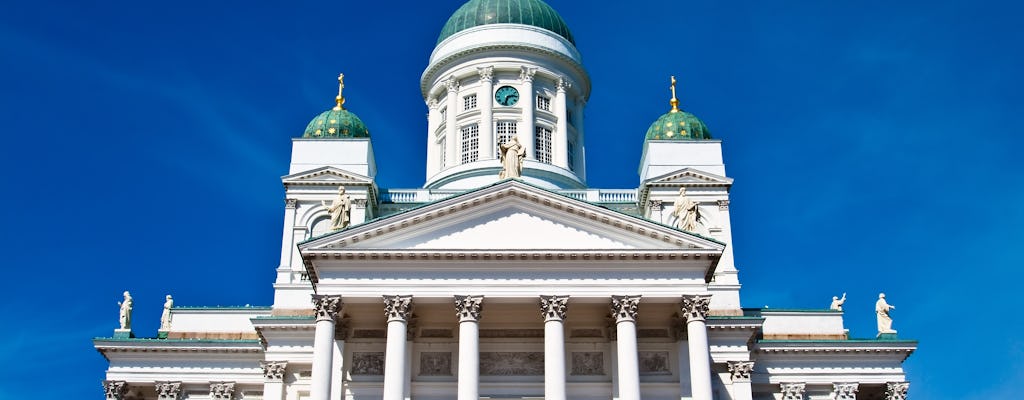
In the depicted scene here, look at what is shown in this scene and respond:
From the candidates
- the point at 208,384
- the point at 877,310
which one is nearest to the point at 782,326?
the point at 877,310

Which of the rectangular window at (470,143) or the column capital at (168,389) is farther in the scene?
the rectangular window at (470,143)

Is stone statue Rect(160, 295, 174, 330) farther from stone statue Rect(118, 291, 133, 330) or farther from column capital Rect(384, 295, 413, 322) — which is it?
column capital Rect(384, 295, 413, 322)

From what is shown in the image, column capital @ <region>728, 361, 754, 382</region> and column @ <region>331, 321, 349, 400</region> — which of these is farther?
column capital @ <region>728, 361, 754, 382</region>

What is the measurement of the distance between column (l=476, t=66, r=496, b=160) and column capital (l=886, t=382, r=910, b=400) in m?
18.3

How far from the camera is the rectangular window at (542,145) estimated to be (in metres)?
50.7

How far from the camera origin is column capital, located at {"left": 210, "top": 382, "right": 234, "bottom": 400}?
41.0m

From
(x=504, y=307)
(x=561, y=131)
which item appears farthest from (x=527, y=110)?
A: (x=504, y=307)

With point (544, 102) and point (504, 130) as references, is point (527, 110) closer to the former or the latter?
point (504, 130)

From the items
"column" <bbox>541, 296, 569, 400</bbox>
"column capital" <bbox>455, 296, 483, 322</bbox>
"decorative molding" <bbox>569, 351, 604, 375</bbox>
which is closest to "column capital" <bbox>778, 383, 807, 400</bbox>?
"decorative molding" <bbox>569, 351, 604, 375</bbox>

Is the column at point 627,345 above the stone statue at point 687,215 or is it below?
below

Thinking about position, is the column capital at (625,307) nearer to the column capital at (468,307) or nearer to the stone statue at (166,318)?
the column capital at (468,307)

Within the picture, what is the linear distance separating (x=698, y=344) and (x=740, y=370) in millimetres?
5283

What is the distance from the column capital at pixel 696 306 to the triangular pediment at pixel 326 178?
14.6 metres

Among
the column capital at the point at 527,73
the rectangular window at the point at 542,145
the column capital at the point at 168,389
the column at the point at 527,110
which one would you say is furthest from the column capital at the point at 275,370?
the column capital at the point at 527,73
